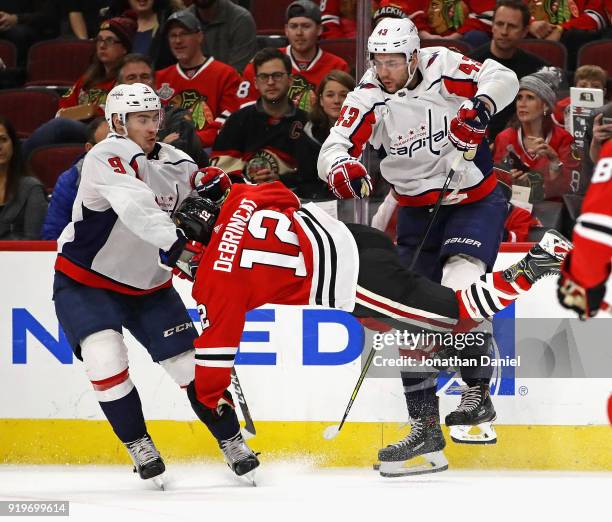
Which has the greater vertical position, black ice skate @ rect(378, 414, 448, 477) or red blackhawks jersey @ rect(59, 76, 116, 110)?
red blackhawks jersey @ rect(59, 76, 116, 110)

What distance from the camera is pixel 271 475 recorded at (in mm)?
4727

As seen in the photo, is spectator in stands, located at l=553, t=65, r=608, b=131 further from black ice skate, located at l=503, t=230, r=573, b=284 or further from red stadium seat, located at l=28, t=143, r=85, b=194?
red stadium seat, located at l=28, t=143, r=85, b=194

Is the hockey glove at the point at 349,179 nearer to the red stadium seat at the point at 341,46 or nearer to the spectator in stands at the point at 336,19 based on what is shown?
the red stadium seat at the point at 341,46

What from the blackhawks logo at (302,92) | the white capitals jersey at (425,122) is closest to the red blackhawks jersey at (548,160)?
the white capitals jersey at (425,122)

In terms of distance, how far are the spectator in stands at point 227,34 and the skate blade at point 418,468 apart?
88.1 inches

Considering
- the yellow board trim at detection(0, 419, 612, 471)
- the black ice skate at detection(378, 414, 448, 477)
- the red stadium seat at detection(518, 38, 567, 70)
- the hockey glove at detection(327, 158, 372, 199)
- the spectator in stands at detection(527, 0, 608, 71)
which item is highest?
the spectator in stands at detection(527, 0, 608, 71)

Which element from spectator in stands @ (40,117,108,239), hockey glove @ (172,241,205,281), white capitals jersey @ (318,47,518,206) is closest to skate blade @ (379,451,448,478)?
white capitals jersey @ (318,47,518,206)

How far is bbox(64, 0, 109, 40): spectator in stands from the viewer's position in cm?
667

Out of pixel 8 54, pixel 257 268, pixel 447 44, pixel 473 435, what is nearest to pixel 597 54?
pixel 447 44

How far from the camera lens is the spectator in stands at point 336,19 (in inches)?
244

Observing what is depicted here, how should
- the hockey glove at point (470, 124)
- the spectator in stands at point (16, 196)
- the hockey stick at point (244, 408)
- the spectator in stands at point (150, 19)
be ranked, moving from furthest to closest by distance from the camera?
the spectator in stands at point (150, 19)
the spectator in stands at point (16, 196)
the hockey stick at point (244, 408)
the hockey glove at point (470, 124)

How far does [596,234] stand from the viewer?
298 cm

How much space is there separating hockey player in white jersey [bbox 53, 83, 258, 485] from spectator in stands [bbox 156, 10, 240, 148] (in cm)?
107

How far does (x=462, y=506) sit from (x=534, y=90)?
1910 mm
